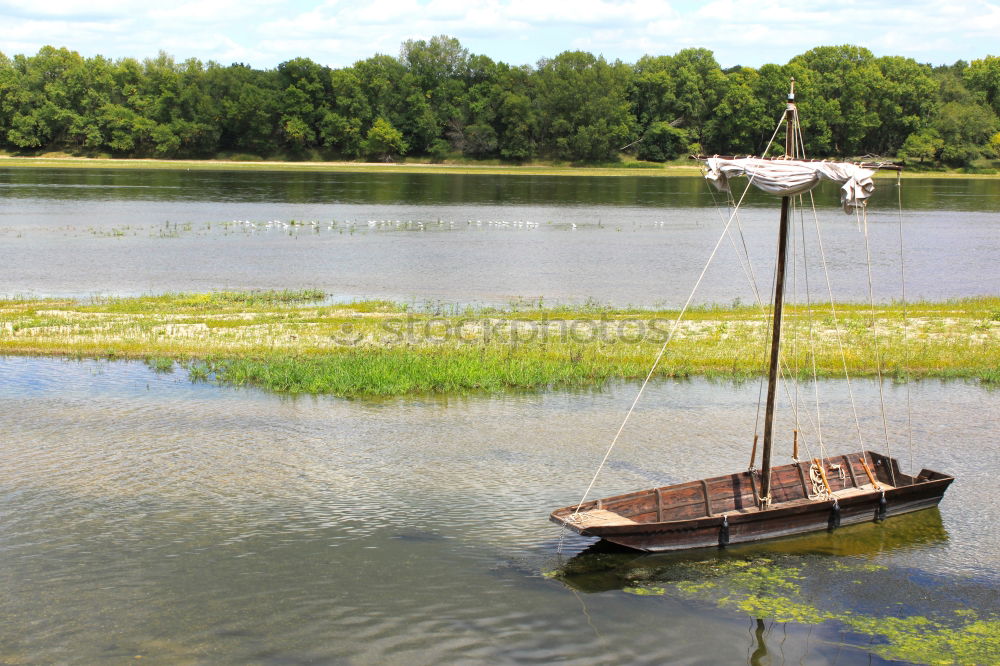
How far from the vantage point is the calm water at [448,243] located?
173 ft

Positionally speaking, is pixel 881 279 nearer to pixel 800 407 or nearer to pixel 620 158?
pixel 800 407

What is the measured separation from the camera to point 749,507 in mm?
21297

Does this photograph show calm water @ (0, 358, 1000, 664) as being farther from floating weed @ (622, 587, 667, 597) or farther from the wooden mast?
the wooden mast

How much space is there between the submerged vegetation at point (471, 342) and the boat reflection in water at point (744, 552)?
10.7 m

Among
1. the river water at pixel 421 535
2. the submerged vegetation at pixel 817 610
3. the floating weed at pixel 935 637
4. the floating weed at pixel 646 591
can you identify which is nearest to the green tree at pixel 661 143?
the river water at pixel 421 535

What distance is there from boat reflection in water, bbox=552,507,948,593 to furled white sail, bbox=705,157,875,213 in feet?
22.8

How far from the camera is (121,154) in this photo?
193m

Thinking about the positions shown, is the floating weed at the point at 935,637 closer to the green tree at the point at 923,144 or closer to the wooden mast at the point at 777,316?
the wooden mast at the point at 777,316

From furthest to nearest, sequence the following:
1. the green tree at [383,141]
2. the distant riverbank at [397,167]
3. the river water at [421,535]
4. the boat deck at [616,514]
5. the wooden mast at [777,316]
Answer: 1. the green tree at [383,141]
2. the distant riverbank at [397,167]
3. the wooden mast at [777,316]
4. the boat deck at [616,514]
5. the river water at [421,535]

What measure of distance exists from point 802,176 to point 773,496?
268 inches

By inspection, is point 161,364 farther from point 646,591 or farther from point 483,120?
point 483,120

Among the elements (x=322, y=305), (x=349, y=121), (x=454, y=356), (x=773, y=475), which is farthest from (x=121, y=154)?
(x=773, y=475)

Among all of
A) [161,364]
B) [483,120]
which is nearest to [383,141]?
[483,120]

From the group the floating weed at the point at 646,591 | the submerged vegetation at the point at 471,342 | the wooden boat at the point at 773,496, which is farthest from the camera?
the submerged vegetation at the point at 471,342
